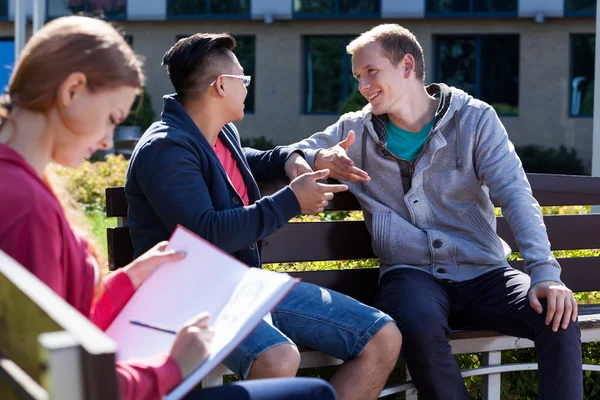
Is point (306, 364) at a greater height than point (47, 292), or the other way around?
point (47, 292)

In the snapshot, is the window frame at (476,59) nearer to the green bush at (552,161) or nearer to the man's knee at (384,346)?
the green bush at (552,161)

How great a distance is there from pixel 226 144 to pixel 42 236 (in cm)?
178

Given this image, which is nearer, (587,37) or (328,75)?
(587,37)

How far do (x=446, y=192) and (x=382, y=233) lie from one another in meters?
0.31

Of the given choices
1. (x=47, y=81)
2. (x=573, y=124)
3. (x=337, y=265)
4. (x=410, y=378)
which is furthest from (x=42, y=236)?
(x=573, y=124)

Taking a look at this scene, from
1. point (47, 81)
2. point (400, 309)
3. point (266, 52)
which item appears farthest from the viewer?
point (266, 52)

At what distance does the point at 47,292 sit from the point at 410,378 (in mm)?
2402

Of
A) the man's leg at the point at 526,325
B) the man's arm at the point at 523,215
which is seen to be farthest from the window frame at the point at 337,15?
the man's leg at the point at 526,325

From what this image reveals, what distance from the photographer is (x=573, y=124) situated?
2178 centimetres

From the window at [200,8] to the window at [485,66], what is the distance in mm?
5410

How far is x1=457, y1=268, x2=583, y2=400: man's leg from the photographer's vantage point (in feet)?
10.7

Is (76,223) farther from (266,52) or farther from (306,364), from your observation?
(266,52)

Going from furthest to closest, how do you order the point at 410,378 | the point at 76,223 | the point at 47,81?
the point at 410,378
the point at 76,223
the point at 47,81

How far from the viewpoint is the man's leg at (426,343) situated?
3.22 meters
